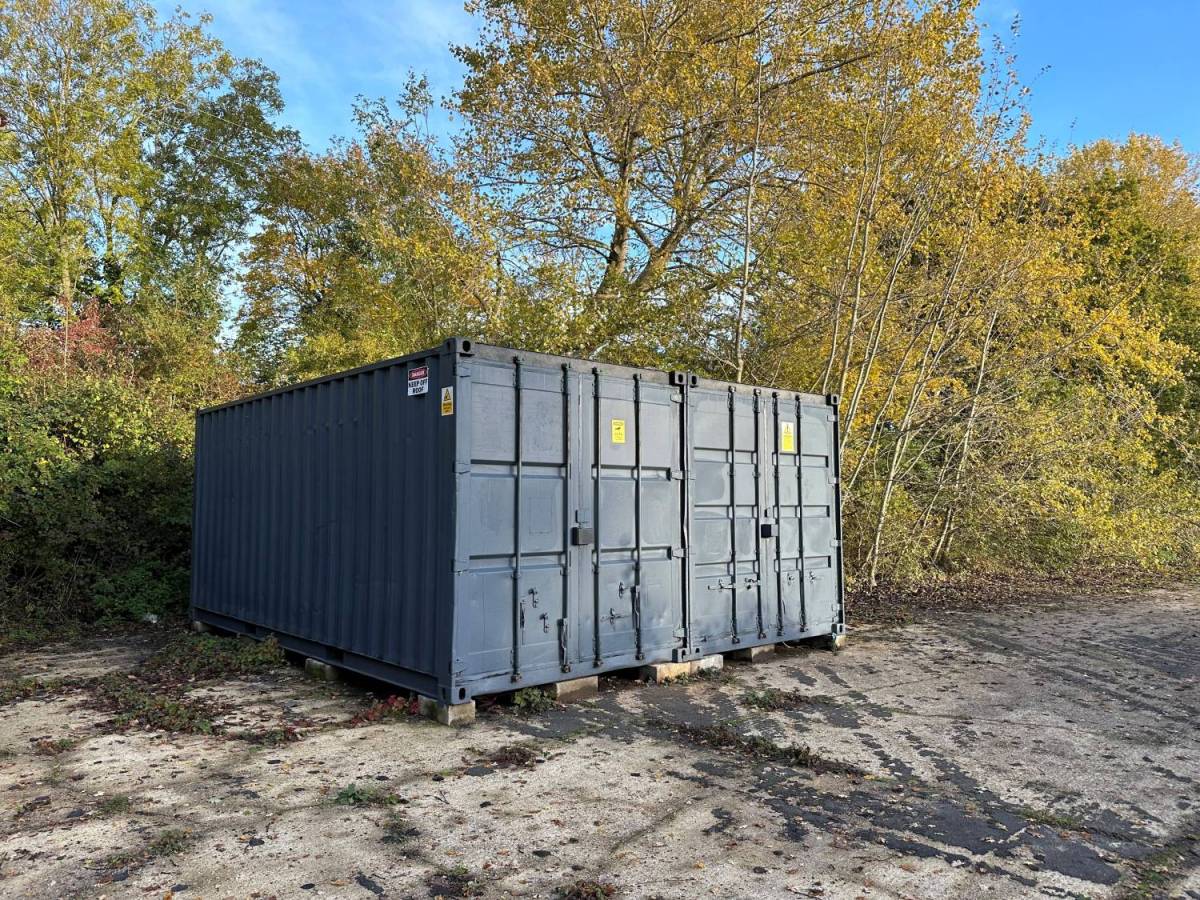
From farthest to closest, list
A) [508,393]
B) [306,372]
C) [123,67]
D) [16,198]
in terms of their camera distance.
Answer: [306,372], [123,67], [16,198], [508,393]

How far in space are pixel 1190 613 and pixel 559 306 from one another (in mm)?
9162

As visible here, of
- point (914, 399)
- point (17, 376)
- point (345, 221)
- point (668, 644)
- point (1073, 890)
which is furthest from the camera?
point (345, 221)

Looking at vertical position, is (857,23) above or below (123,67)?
below

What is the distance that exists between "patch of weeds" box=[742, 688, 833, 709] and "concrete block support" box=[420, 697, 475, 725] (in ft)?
6.67

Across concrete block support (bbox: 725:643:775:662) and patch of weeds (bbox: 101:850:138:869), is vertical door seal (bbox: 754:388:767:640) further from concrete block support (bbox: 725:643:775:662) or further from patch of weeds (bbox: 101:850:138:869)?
patch of weeds (bbox: 101:850:138:869)

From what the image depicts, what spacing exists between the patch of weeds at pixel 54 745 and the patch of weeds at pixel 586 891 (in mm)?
3428

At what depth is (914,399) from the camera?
10773 millimetres

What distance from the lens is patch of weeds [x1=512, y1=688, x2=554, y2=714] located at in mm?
5566

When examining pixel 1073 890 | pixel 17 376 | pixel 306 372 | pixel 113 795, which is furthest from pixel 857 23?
pixel 306 372

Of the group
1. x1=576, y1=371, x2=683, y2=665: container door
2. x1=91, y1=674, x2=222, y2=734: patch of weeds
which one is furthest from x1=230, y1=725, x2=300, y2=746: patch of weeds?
x1=576, y1=371, x2=683, y2=665: container door

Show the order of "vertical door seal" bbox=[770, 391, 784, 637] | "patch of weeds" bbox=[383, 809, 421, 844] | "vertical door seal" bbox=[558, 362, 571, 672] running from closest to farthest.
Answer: "patch of weeds" bbox=[383, 809, 421, 844] → "vertical door seal" bbox=[558, 362, 571, 672] → "vertical door seal" bbox=[770, 391, 784, 637]

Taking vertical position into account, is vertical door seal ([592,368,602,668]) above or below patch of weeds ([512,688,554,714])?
above

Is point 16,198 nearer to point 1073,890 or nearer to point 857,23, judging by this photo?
point 857,23

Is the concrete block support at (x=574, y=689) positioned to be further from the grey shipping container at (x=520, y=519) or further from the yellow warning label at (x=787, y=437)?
the yellow warning label at (x=787, y=437)
